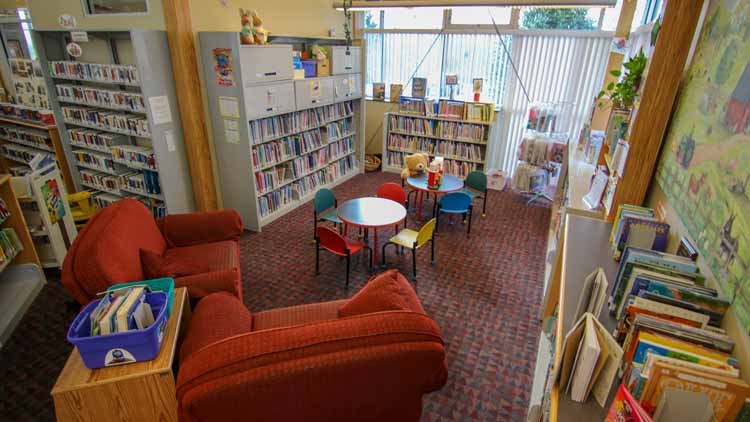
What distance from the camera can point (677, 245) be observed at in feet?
5.57

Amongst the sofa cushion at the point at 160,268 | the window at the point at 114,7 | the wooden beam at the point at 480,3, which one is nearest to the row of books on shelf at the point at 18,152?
the window at the point at 114,7

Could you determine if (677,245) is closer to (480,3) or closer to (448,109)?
(480,3)

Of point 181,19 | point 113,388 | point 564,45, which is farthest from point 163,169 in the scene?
point 564,45

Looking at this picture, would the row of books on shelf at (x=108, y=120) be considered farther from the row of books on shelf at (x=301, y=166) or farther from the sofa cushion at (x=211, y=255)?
the sofa cushion at (x=211, y=255)

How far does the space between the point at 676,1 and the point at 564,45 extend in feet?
13.7

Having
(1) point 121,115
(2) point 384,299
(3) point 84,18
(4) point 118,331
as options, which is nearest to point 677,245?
(2) point 384,299

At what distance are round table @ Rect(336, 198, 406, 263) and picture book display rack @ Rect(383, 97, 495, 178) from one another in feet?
8.71

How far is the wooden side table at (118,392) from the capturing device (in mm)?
1664

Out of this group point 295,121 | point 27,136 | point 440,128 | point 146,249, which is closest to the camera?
point 146,249

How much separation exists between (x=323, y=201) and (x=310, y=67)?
2.09 meters

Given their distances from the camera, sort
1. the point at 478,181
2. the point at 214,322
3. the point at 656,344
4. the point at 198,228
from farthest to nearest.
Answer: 1. the point at 478,181
2. the point at 198,228
3. the point at 214,322
4. the point at 656,344

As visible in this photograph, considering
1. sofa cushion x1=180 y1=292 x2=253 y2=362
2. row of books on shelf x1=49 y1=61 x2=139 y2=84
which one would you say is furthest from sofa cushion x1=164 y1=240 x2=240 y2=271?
row of books on shelf x1=49 y1=61 x2=139 y2=84

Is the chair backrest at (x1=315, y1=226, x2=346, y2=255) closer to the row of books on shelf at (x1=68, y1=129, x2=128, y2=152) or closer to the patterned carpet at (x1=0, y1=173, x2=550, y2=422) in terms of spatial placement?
the patterned carpet at (x1=0, y1=173, x2=550, y2=422)

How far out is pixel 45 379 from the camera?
2578 millimetres
